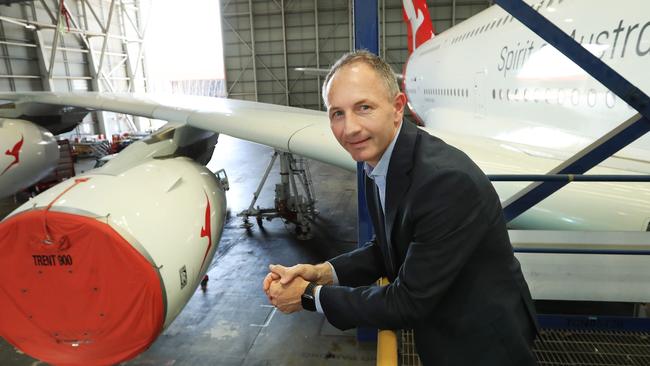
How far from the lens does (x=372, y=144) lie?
4.49ft

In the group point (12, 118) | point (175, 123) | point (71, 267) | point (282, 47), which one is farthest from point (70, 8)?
point (71, 267)

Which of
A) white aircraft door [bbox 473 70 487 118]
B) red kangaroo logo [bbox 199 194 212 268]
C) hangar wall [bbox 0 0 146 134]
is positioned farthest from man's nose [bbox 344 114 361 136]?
hangar wall [bbox 0 0 146 134]

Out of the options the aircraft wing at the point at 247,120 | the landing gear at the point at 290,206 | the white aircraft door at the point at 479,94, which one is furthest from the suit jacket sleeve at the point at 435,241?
the landing gear at the point at 290,206

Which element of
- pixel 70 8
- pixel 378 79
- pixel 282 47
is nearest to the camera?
pixel 378 79

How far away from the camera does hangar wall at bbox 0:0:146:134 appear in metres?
17.9

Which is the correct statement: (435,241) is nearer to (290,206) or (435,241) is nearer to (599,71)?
(599,71)

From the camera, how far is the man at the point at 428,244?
1.25m

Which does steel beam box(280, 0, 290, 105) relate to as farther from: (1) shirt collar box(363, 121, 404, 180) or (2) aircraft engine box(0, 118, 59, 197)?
(1) shirt collar box(363, 121, 404, 180)

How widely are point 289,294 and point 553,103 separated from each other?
343cm

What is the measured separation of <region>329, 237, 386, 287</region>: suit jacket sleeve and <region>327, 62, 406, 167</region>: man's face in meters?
0.67

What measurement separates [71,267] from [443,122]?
5486 mm

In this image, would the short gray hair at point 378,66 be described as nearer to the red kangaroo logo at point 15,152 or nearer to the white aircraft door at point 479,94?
the white aircraft door at point 479,94

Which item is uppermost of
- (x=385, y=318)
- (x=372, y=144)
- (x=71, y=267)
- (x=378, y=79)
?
(x=378, y=79)

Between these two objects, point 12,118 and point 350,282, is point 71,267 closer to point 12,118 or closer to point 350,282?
point 350,282
